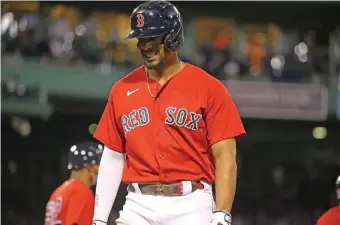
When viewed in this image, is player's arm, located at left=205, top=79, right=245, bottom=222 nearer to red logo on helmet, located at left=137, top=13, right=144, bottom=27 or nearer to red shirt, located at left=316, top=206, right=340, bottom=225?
red logo on helmet, located at left=137, top=13, right=144, bottom=27

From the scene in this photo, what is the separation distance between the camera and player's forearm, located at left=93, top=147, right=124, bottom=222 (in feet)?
11.9

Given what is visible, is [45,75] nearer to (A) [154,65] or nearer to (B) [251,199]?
(B) [251,199]

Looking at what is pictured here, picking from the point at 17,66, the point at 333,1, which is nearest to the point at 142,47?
the point at 17,66

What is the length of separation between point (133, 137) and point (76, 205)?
2026mm

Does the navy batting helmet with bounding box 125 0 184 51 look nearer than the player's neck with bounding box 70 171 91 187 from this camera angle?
Yes

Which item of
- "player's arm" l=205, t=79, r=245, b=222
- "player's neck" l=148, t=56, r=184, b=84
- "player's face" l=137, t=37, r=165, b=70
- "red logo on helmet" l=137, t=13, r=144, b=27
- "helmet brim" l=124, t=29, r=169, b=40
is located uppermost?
"red logo on helmet" l=137, t=13, r=144, b=27

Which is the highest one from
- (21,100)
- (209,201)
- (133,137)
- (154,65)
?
(154,65)

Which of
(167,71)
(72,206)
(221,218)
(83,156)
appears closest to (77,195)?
(72,206)

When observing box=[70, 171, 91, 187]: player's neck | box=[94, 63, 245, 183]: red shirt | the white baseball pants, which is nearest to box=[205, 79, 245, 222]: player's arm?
box=[94, 63, 245, 183]: red shirt

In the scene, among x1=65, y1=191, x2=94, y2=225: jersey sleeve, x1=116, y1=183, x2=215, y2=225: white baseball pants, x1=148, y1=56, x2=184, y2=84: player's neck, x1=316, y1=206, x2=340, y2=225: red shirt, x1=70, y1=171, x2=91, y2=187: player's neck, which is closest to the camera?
x1=116, y1=183, x2=215, y2=225: white baseball pants

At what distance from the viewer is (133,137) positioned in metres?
3.54

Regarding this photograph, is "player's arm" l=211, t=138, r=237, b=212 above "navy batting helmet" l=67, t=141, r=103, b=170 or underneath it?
above

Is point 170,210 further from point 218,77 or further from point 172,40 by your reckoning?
point 218,77

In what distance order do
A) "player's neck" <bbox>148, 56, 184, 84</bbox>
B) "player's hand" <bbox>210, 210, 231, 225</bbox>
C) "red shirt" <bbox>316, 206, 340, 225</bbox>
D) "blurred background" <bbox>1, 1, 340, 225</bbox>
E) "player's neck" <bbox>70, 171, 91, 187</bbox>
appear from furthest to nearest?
"blurred background" <bbox>1, 1, 340, 225</bbox>, "player's neck" <bbox>70, 171, 91, 187</bbox>, "red shirt" <bbox>316, 206, 340, 225</bbox>, "player's neck" <bbox>148, 56, 184, 84</bbox>, "player's hand" <bbox>210, 210, 231, 225</bbox>
